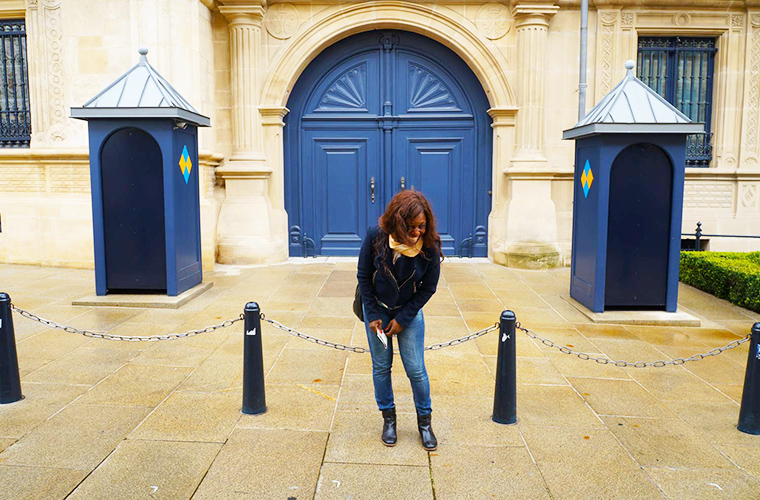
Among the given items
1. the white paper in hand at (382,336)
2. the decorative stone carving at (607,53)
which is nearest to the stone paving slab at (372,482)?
the white paper in hand at (382,336)

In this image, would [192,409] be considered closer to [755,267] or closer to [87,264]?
[87,264]

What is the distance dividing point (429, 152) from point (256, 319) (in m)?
7.28

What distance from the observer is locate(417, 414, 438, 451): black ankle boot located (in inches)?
142

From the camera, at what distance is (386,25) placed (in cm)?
1025

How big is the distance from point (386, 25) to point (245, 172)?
11.2 ft

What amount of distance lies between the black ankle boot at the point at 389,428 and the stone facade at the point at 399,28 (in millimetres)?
6542

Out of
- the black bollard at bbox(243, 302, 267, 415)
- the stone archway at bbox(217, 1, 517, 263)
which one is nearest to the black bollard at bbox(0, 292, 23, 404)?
the black bollard at bbox(243, 302, 267, 415)

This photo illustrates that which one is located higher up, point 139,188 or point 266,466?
point 139,188

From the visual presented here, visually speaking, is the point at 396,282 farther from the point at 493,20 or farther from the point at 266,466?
the point at 493,20

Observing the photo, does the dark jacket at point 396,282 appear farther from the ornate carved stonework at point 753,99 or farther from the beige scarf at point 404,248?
the ornate carved stonework at point 753,99

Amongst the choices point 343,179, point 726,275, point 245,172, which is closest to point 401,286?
point 726,275

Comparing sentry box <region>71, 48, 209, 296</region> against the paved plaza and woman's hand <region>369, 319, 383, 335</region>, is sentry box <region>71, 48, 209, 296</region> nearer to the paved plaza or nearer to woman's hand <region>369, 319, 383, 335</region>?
the paved plaza

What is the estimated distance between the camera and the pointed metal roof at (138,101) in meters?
6.85

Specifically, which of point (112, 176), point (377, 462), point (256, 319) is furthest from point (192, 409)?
point (112, 176)
